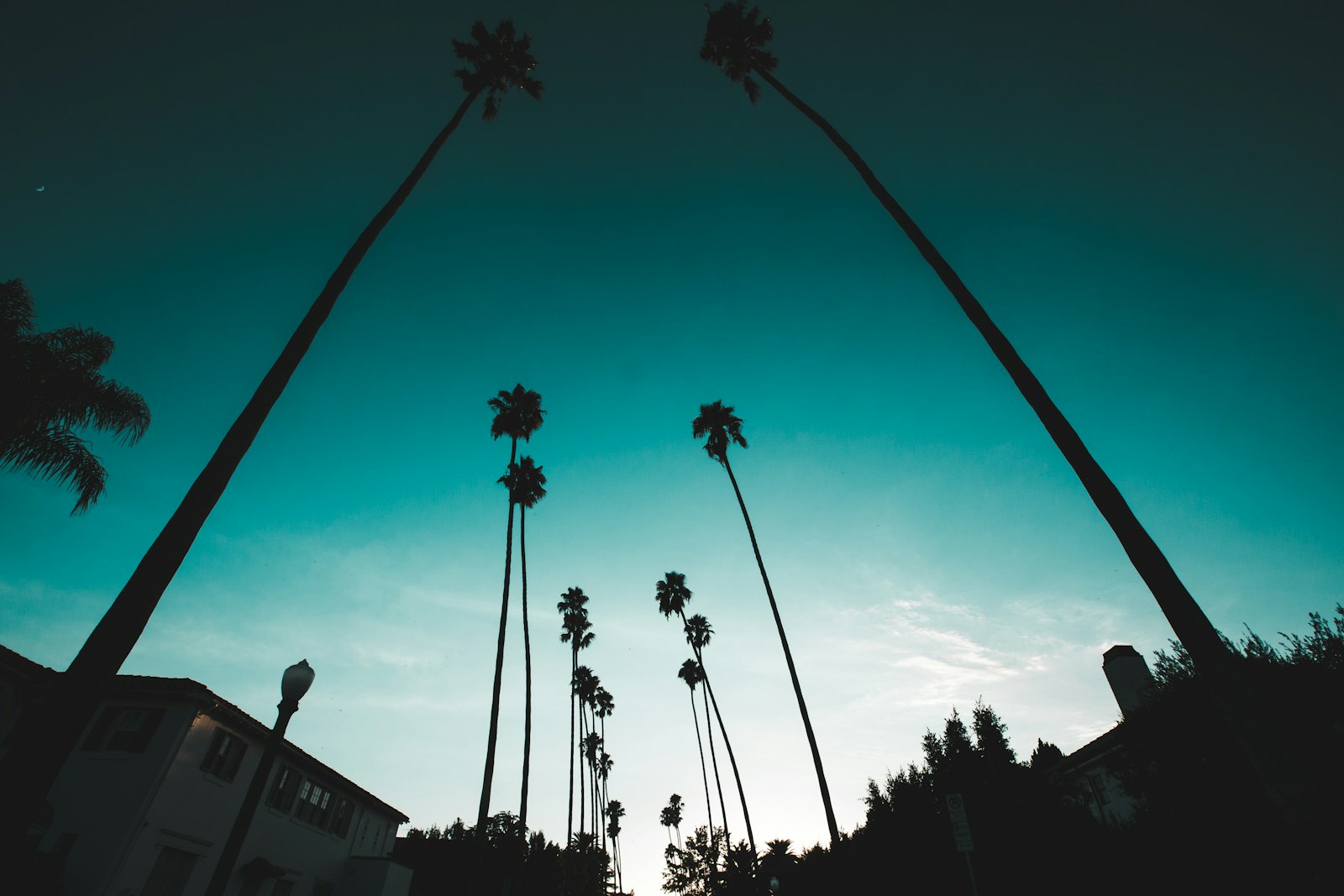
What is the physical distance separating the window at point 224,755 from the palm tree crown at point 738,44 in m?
29.7

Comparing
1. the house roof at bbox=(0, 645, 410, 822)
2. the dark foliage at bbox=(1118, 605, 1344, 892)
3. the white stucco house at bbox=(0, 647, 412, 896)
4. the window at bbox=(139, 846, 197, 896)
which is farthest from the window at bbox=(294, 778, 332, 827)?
the dark foliage at bbox=(1118, 605, 1344, 892)

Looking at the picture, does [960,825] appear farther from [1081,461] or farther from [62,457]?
[62,457]

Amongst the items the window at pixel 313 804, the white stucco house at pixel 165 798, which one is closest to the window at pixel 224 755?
the white stucco house at pixel 165 798

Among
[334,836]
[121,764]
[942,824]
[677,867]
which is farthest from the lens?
[677,867]

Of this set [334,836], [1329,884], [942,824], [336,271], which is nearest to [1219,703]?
[1329,884]

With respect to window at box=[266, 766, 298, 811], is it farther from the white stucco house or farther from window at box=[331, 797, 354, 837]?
window at box=[331, 797, 354, 837]

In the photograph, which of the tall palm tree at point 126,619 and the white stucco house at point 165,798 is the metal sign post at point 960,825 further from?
the white stucco house at point 165,798

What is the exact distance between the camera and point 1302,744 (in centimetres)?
554

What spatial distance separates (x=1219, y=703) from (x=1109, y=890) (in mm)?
15725

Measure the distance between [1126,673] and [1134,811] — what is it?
13.4m

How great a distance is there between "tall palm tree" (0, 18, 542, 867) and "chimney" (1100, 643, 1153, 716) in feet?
114

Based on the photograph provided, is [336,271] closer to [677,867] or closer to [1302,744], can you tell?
[1302,744]

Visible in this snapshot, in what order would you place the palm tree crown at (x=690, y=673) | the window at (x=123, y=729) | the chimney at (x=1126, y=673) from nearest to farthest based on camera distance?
the window at (x=123, y=729) < the chimney at (x=1126, y=673) < the palm tree crown at (x=690, y=673)

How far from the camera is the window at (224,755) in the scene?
20.2 metres
